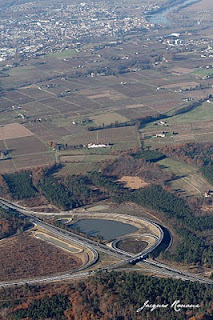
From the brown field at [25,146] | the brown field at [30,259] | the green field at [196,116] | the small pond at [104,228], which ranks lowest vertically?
the green field at [196,116]

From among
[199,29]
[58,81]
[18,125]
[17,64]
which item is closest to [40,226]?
[18,125]

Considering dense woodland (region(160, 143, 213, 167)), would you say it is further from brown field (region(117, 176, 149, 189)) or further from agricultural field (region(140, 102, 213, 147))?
brown field (region(117, 176, 149, 189))

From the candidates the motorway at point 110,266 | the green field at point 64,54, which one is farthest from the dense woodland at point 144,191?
the green field at point 64,54

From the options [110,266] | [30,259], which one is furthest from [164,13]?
[110,266]

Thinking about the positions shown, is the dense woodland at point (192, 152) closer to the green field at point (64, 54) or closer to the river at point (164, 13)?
the green field at point (64, 54)

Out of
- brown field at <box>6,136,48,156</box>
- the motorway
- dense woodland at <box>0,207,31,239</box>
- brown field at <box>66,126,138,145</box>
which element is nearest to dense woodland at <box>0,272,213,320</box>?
the motorway

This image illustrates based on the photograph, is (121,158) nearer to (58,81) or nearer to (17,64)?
(58,81)

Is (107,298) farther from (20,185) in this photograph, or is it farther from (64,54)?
(64,54)
